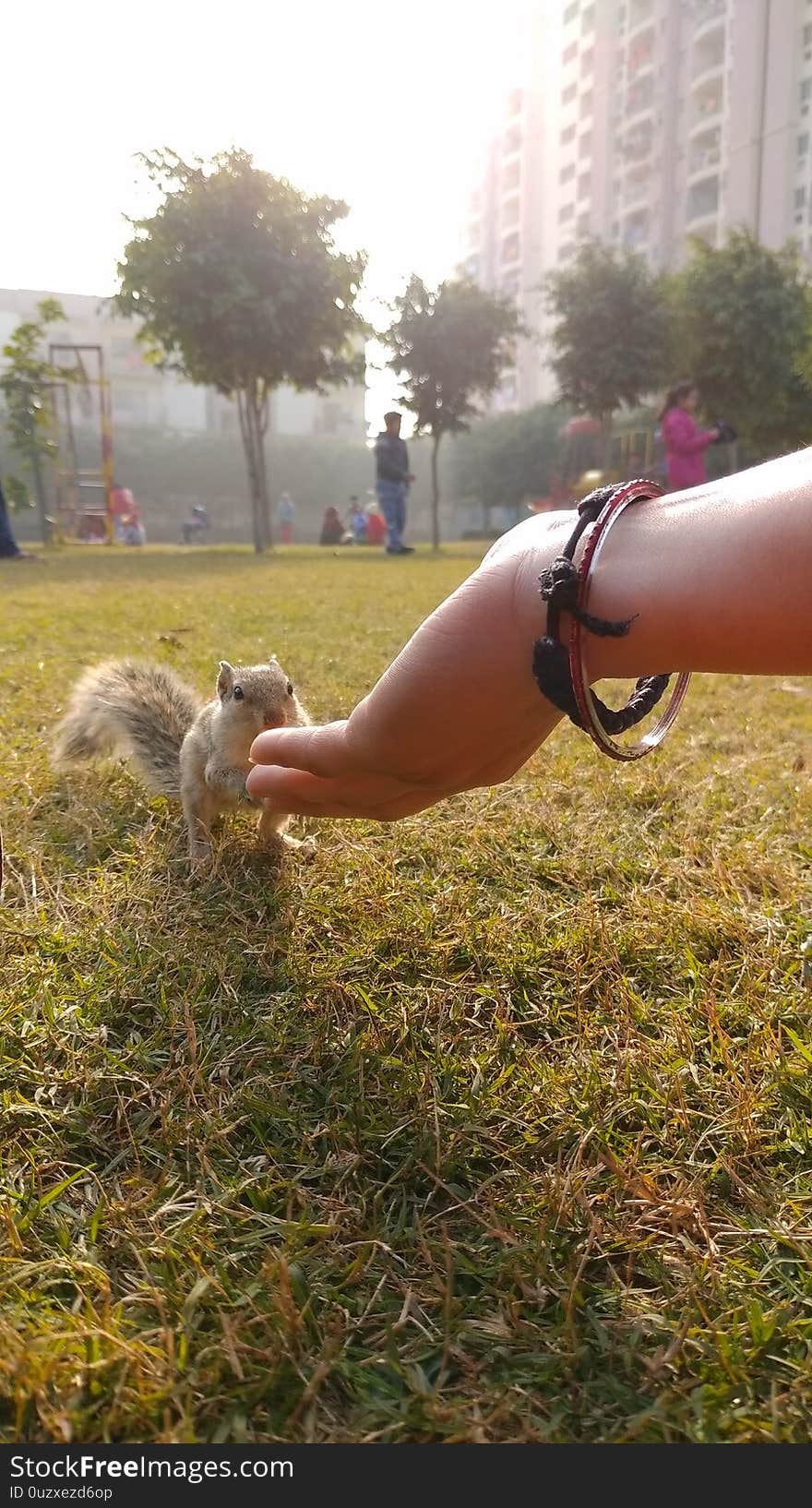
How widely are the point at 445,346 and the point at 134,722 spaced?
18.2 meters

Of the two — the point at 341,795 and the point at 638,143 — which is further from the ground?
the point at 638,143

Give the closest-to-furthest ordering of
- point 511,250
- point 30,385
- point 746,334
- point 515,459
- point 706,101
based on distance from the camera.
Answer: point 30,385
point 746,334
point 706,101
point 515,459
point 511,250

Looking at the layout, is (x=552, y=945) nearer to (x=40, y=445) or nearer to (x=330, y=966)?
(x=330, y=966)

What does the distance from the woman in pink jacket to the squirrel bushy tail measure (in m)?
8.04

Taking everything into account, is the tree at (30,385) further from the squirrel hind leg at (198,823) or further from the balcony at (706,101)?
the balcony at (706,101)

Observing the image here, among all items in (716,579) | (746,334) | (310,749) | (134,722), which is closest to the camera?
(716,579)

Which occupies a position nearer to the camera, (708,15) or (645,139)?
(708,15)

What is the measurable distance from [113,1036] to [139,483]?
40975 mm

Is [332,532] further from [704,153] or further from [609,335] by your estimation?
[704,153]

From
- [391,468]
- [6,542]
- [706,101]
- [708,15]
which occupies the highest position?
[708,15]

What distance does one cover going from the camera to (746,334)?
16.8 meters

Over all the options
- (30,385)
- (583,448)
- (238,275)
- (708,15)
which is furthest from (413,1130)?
(708,15)

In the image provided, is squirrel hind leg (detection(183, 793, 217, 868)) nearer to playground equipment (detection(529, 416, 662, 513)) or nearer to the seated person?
the seated person

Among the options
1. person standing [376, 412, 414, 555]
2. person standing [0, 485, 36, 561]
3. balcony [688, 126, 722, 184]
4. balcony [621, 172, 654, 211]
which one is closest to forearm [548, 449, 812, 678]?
person standing [0, 485, 36, 561]
